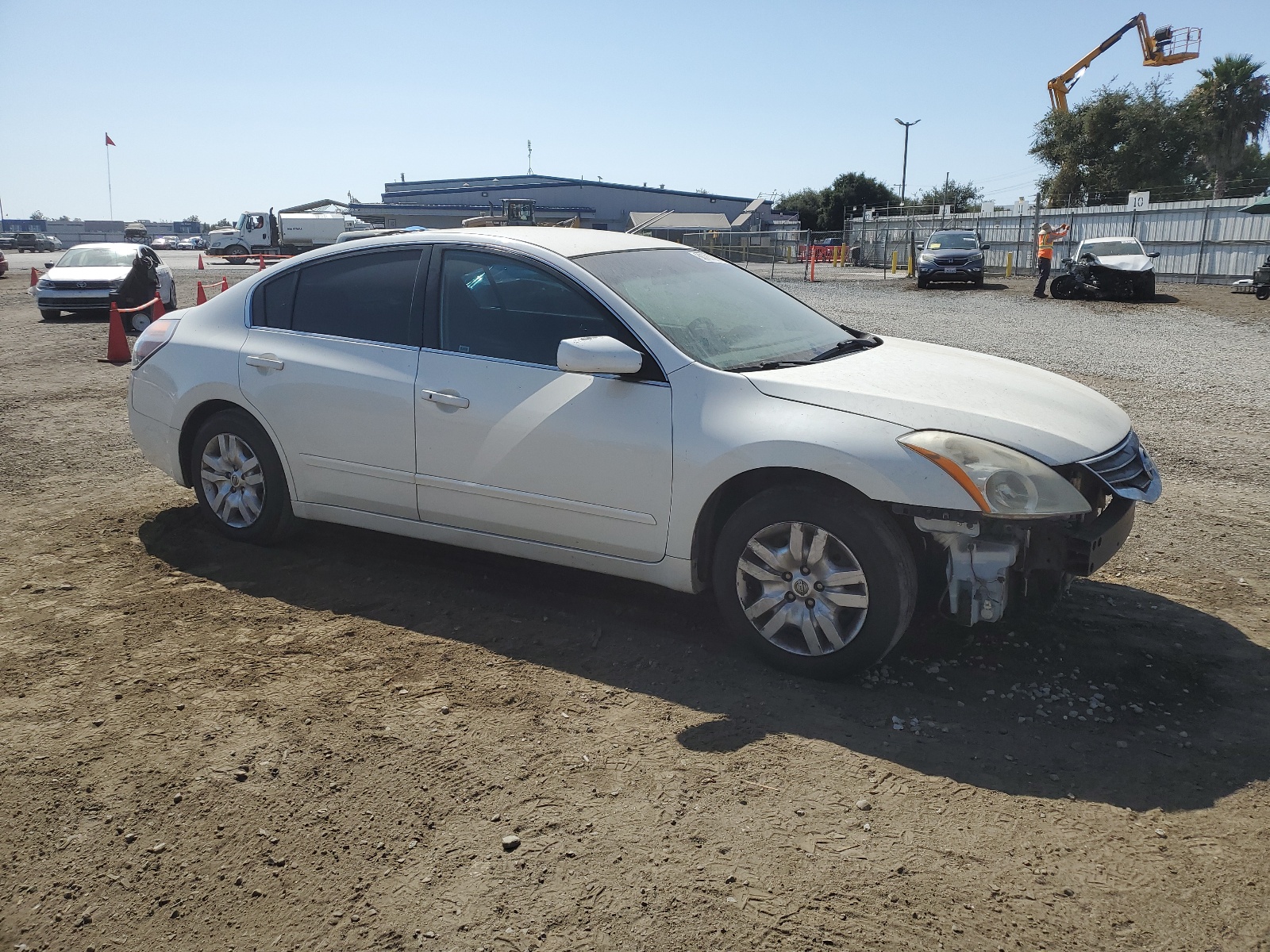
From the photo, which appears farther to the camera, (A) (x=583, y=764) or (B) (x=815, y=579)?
(B) (x=815, y=579)

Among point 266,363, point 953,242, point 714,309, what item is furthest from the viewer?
point 953,242

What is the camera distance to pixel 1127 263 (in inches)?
894

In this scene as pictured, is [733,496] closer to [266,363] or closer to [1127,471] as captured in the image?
[1127,471]

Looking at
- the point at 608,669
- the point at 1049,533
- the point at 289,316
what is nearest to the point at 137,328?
the point at 289,316

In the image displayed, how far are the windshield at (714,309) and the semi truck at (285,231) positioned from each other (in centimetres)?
4637

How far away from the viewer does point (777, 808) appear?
303 centimetres

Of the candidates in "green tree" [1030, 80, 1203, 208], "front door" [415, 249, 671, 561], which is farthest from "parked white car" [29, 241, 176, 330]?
"green tree" [1030, 80, 1203, 208]

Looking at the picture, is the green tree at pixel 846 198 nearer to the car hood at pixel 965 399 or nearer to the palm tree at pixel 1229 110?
the palm tree at pixel 1229 110

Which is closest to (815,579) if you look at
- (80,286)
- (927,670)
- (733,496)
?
(733,496)

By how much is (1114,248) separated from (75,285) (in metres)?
22.0

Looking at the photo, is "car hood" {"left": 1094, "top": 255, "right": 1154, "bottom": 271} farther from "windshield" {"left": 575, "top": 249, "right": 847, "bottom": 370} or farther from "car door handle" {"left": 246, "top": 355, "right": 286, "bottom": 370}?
"car door handle" {"left": 246, "top": 355, "right": 286, "bottom": 370}

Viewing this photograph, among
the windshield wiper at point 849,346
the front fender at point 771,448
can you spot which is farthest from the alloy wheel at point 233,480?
the windshield wiper at point 849,346

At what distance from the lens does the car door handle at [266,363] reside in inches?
199

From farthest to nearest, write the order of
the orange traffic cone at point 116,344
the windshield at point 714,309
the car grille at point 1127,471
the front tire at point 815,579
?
the orange traffic cone at point 116,344 → the windshield at point 714,309 → the car grille at point 1127,471 → the front tire at point 815,579
